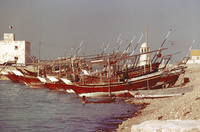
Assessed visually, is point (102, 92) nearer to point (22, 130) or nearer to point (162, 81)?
point (162, 81)

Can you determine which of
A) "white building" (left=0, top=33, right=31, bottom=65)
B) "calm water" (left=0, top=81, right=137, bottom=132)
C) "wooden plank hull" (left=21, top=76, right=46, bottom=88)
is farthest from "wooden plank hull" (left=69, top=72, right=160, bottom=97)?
"white building" (left=0, top=33, right=31, bottom=65)

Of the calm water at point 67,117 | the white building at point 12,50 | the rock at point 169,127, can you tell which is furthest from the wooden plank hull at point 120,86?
the white building at point 12,50

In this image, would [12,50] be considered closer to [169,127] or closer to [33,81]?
[33,81]

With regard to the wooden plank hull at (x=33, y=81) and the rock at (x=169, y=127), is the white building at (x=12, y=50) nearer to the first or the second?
the wooden plank hull at (x=33, y=81)

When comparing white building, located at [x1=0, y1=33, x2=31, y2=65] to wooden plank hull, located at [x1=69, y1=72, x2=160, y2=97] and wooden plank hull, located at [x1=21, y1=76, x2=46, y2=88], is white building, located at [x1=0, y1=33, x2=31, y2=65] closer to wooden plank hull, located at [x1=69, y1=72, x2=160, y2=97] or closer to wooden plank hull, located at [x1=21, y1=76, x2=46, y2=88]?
wooden plank hull, located at [x1=21, y1=76, x2=46, y2=88]

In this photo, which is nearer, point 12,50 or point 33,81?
point 33,81

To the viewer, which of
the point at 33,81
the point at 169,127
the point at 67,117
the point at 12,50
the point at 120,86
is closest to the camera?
the point at 169,127

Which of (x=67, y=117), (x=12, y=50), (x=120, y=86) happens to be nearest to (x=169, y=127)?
(x=67, y=117)

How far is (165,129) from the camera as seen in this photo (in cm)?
705

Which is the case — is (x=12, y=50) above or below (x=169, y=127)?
above

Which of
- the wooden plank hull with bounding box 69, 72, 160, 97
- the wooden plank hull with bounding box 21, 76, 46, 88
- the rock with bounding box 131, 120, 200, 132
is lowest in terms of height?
the wooden plank hull with bounding box 21, 76, 46, 88

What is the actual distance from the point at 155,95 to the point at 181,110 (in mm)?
10100

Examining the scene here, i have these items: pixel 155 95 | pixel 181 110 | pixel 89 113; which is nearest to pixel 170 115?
pixel 181 110

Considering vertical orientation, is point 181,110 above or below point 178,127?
below
